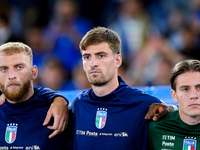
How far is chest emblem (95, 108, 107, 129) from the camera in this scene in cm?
305

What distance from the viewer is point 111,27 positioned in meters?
6.86

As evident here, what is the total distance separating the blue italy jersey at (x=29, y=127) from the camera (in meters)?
3.11

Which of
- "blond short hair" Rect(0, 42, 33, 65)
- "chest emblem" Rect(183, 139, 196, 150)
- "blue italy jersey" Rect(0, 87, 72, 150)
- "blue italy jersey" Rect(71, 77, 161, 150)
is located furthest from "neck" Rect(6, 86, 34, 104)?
"chest emblem" Rect(183, 139, 196, 150)

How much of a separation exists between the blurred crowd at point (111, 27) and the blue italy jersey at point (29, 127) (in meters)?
2.31

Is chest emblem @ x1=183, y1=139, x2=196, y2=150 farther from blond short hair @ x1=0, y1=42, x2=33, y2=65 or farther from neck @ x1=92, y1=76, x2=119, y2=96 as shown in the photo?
blond short hair @ x1=0, y1=42, x2=33, y2=65

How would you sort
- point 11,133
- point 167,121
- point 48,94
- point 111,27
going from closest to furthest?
point 167,121, point 11,133, point 48,94, point 111,27

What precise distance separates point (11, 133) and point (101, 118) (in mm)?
902

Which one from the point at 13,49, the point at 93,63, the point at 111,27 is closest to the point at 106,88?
the point at 93,63

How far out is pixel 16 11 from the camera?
26.4 feet

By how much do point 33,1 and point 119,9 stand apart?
2291 millimetres

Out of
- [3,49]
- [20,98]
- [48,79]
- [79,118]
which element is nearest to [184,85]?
[79,118]

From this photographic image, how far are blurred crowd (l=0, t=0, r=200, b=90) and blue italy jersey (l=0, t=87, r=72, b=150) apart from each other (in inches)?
90.9

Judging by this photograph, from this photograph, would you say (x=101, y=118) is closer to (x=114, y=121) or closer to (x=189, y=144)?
(x=114, y=121)

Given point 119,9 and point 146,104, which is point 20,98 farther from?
point 119,9
